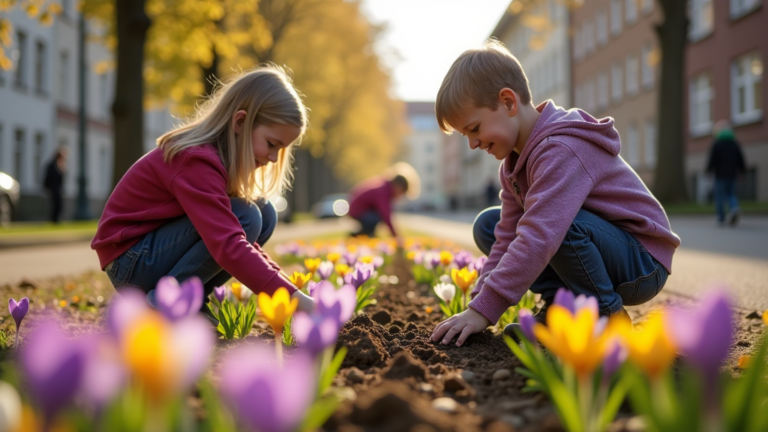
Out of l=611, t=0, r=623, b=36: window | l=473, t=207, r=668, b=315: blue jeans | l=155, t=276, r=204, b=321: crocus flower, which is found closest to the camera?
l=155, t=276, r=204, b=321: crocus flower

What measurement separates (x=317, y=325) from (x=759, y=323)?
239 centimetres

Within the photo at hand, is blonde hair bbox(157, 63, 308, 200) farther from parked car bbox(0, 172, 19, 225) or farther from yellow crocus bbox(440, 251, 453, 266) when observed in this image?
parked car bbox(0, 172, 19, 225)

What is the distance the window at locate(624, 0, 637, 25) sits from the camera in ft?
89.1

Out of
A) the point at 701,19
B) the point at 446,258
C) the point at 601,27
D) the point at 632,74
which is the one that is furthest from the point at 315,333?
the point at 601,27

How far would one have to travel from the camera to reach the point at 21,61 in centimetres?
2223

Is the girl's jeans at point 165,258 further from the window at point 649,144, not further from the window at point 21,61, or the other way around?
the window at point 649,144

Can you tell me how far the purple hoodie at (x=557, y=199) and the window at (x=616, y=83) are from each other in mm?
27989

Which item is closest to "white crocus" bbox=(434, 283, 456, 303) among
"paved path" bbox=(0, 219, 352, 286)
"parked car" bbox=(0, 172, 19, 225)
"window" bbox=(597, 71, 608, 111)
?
"paved path" bbox=(0, 219, 352, 286)

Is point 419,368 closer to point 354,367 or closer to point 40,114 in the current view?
point 354,367

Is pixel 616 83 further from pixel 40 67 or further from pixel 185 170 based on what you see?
pixel 185 170

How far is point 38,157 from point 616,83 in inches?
868

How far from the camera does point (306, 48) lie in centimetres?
2459

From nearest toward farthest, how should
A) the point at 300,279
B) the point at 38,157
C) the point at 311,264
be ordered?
the point at 300,279, the point at 311,264, the point at 38,157

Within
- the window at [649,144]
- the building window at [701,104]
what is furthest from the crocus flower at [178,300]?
the window at [649,144]
